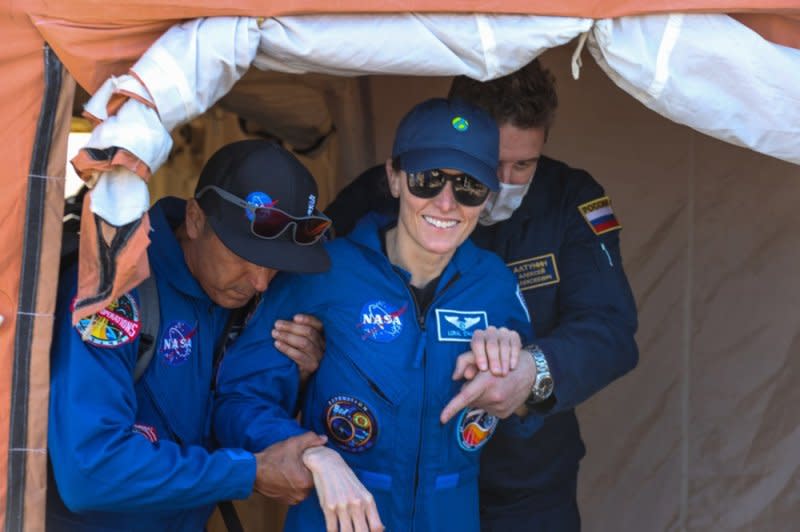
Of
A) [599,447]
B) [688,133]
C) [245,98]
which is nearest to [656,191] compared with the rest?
[688,133]

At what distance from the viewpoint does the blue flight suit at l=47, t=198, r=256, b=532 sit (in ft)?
6.51

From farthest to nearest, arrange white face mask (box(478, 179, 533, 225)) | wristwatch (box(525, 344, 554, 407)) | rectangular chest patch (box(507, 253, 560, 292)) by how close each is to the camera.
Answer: rectangular chest patch (box(507, 253, 560, 292)) < white face mask (box(478, 179, 533, 225)) < wristwatch (box(525, 344, 554, 407))

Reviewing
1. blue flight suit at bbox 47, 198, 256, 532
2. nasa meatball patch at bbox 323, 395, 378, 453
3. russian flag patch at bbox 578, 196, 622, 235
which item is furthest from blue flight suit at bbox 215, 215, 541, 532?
russian flag patch at bbox 578, 196, 622, 235

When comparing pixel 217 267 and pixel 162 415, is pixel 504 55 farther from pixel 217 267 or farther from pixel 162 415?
pixel 162 415

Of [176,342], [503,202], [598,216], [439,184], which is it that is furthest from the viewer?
[598,216]

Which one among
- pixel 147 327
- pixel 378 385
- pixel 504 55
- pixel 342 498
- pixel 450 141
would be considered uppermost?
pixel 504 55

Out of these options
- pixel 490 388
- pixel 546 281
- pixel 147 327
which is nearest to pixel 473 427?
pixel 490 388

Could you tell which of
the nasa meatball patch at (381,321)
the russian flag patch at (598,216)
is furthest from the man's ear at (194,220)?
the russian flag patch at (598,216)

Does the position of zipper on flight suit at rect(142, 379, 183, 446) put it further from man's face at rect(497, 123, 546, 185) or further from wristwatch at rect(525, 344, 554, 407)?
man's face at rect(497, 123, 546, 185)

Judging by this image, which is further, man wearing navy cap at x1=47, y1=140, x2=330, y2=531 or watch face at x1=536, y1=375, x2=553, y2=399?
watch face at x1=536, y1=375, x2=553, y2=399

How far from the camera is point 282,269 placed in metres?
2.20

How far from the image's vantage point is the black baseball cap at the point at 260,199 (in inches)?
87.1

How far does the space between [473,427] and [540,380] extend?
0.59ft

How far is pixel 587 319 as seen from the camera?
2619 mm
